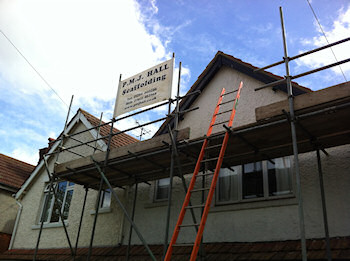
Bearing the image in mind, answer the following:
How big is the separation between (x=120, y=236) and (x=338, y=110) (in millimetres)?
6932

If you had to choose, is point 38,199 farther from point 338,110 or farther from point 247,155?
point 338,110

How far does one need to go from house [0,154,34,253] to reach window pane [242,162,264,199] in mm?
11555

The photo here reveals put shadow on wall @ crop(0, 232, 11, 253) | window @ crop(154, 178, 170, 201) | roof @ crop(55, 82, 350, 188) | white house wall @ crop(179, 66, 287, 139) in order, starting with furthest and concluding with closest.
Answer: shadow on wall @ crop(0, 232, 11, 253) → window @ crop(154, 178, 170, 201) → white house wall @ crop(179, 66, 287, 139) → roof @ crop(55, 82, 350, 188)

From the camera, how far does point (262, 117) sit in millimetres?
6117

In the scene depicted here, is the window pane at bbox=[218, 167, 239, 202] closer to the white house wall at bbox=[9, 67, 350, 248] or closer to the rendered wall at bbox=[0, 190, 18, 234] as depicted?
the white house wall at bbox=[9, 67, 350, 248]

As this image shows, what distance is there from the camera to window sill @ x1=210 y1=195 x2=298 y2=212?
7406 millimetres

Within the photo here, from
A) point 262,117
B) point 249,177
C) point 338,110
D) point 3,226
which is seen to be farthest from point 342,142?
point 3,226

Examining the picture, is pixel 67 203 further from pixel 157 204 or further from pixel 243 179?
pixel 243 179

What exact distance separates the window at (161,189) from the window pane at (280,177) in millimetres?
3113

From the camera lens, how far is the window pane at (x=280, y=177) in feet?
25.4

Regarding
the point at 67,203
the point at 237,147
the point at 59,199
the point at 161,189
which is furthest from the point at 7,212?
the point at 237,147

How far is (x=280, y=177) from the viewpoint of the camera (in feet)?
26.1

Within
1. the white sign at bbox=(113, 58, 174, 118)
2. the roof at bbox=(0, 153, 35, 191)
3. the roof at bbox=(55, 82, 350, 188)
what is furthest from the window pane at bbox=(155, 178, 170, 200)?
the roof at bbox=(0, 153, 35, 191)

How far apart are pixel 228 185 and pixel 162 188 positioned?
2218 millimetres
